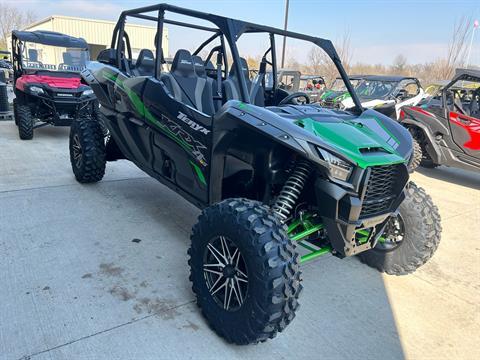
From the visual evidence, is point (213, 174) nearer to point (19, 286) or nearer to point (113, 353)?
point (113, 353)

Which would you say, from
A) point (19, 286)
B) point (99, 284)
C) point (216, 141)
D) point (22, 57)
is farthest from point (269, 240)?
point (22, 57)

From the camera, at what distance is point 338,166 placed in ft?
7.08

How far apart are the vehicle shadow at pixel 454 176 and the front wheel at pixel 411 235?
4021 mm

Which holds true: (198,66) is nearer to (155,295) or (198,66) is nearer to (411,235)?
(155,295)

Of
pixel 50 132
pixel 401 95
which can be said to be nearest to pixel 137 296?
pixel 50 132

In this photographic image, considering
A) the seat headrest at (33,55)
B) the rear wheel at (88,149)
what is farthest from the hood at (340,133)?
the seat headrest at (33,55)

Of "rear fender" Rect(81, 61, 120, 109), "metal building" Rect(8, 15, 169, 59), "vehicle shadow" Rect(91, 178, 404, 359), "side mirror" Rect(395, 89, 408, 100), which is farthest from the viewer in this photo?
"metal building" Rect(8, 15, 169, 59)

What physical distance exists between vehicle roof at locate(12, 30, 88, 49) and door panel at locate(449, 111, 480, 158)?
706 centimetres

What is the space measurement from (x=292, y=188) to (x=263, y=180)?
14.6 inches

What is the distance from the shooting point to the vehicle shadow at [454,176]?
21.4ft

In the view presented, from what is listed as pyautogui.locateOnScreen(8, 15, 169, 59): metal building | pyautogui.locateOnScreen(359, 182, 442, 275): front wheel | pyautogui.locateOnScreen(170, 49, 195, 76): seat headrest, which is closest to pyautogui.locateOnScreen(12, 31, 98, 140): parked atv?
pyautogui.locateOnScreen(170, 49, 195, 76): seat headrest

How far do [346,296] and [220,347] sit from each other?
1.08 m

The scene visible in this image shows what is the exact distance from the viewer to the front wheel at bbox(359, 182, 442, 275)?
2898 millimetres

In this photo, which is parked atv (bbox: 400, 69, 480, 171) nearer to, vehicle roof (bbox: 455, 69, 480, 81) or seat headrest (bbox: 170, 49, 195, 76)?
vehicle roof (bbox: 455, 69, 480, 81)
